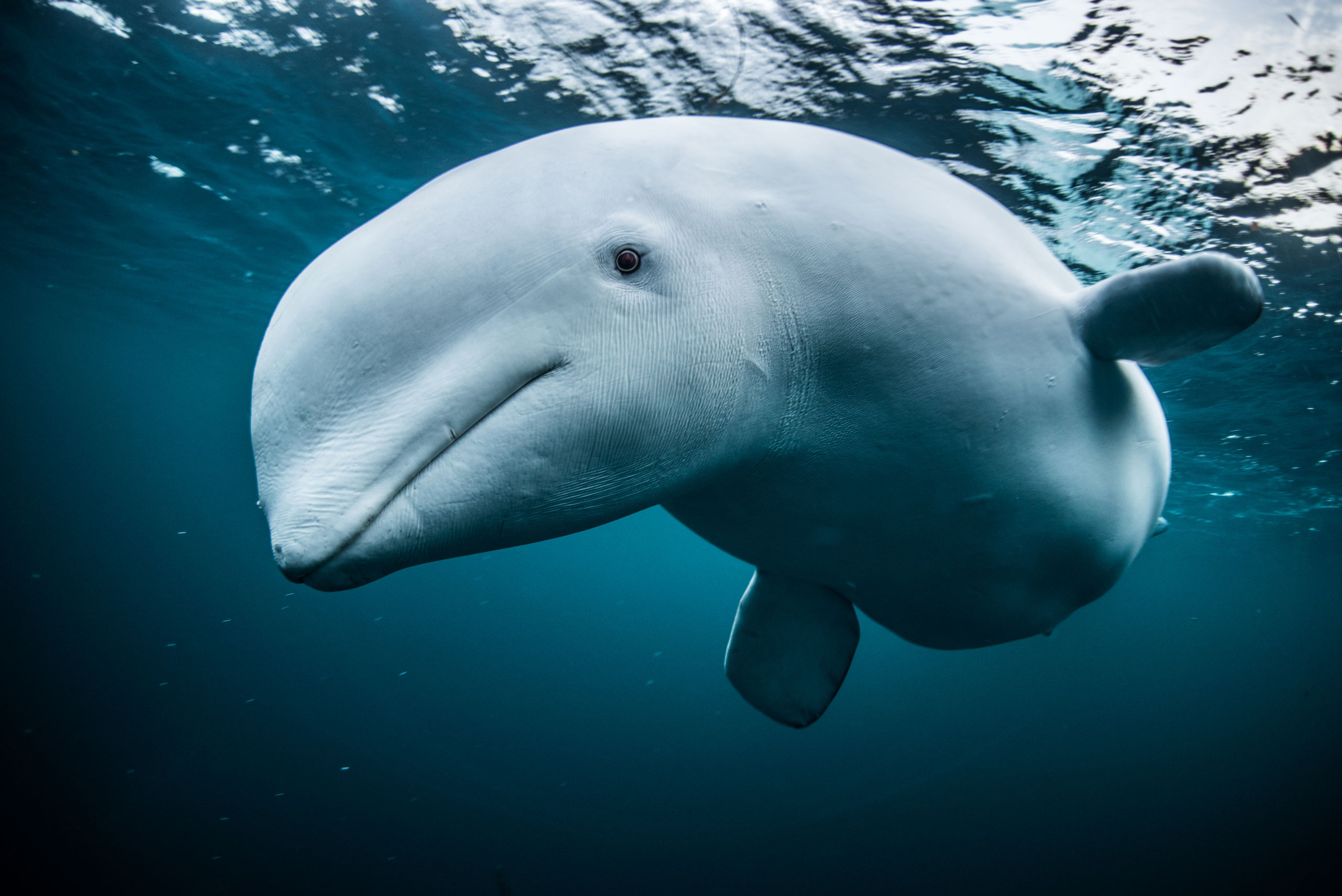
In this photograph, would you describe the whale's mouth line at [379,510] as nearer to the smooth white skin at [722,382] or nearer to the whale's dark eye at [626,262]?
the smooth white skin at [722,382]

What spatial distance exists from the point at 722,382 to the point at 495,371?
21.5 inches

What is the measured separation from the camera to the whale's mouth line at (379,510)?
115cm

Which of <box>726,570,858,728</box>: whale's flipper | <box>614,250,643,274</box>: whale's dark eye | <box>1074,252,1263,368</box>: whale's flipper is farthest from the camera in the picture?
<box>726,570,858,728</box>: whale's flipper

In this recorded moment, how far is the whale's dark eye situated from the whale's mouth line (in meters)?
0.39

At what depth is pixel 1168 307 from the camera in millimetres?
2031

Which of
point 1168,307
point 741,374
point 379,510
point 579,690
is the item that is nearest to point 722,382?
point 741,374

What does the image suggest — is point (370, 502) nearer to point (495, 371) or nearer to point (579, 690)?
point (495, 371)

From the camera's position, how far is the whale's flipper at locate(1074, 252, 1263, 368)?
1.98 meters

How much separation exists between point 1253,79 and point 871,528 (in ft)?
21.3

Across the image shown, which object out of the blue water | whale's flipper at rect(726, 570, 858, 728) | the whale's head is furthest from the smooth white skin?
the blue water

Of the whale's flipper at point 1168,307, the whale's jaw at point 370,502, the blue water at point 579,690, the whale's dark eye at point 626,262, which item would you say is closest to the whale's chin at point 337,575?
the whale's jaw at point 370,502

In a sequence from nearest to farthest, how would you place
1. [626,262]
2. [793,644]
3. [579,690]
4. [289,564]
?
[289,564], [626,262], [793,644], [579,690]

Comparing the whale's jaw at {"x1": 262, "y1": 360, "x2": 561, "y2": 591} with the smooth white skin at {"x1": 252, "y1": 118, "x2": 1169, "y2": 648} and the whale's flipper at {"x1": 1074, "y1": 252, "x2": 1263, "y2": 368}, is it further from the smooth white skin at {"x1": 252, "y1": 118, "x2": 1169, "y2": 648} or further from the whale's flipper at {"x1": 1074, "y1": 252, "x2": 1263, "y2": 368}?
the whale's flipper at {"x1": 1074, "y1": 252, "x2": 1263, "y2": 368}

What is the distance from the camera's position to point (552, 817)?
18.1 meters
